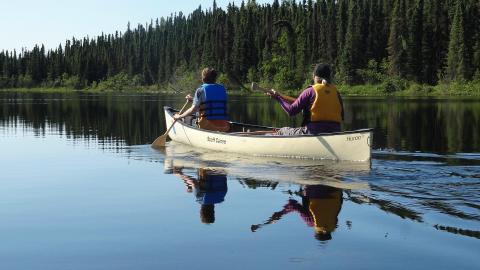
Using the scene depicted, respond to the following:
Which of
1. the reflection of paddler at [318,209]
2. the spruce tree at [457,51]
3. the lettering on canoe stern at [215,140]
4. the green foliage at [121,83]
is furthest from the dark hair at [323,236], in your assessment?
the green foliage at [121,83]

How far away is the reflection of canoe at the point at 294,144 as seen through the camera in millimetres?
10844

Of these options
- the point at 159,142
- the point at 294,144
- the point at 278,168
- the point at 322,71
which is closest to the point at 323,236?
the point at 278,168

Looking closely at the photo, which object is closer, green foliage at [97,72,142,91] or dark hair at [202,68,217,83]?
dark hair at [202,68,217,83]

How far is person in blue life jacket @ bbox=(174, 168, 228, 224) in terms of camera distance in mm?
7491

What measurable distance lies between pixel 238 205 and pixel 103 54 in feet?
512

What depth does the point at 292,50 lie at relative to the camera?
105125 mm

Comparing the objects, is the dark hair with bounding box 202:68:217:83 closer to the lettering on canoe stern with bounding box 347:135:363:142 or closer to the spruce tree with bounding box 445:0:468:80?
the lettering on canoe stern with bounding box 347:135:363:142

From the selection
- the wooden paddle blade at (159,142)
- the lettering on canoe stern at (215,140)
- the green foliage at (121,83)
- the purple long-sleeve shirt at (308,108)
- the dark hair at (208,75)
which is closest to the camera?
the purple long-sleeve shirt at (308,108)

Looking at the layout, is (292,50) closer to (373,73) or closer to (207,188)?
(373,73)

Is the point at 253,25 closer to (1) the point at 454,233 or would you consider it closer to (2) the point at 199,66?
(2) the point at 199,66

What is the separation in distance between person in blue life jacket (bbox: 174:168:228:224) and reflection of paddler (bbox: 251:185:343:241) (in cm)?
85

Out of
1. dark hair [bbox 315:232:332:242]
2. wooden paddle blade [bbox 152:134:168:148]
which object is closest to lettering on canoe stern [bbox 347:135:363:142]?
dark hair [bbox 315:232:332:242]

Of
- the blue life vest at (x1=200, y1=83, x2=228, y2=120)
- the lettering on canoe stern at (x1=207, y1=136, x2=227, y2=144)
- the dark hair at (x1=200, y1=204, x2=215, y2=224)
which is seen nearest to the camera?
the dark hair at (x1=200, y1=204, x2=215, y2=224)

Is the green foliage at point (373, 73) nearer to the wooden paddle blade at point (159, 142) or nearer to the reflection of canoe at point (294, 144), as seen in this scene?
the wooden paddle blade at point (159, 142)
